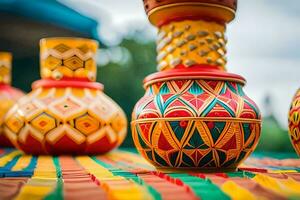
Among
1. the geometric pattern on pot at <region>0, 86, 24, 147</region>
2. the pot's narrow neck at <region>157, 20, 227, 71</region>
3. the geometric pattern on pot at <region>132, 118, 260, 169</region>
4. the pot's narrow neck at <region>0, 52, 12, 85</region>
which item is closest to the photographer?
the geometric pattern on pot at <region>132, 118, 260, 169</region>

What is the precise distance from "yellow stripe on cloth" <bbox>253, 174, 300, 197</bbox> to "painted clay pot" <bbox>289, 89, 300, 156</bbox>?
371 millimetres

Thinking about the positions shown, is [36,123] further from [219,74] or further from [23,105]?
[219,74]

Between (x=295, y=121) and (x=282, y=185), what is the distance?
509 mm

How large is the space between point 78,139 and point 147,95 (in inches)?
31.2

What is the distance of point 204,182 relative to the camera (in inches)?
37.7

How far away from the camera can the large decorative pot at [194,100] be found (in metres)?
1.18

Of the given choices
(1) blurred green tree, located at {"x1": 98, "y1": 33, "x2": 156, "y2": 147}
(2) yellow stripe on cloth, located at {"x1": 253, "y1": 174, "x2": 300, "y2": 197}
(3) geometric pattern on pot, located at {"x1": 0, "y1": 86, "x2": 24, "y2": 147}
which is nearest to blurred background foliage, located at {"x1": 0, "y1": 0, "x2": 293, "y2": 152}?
(1) blurred green tree, located at {"x1": 98, "y1": 33, "x2": 156, "y2": 147}

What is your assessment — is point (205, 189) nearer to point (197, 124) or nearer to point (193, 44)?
point (197, 124)

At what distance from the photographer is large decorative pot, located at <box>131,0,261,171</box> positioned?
1.18 meters

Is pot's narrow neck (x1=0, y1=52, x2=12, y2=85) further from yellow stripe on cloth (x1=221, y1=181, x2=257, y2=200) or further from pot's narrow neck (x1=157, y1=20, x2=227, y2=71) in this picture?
yellow stripe on cloth (x1=221, y1=181, x2=257, y2=200)

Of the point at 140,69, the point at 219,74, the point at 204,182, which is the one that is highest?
the point at 140,69

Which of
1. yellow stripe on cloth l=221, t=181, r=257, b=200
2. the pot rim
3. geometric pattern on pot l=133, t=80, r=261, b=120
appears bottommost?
yellow stripe on cloth l=221, t=181, r=257, b=200

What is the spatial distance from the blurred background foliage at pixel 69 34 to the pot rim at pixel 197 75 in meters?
1.96

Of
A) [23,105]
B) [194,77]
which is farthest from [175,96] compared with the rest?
[23,105]
